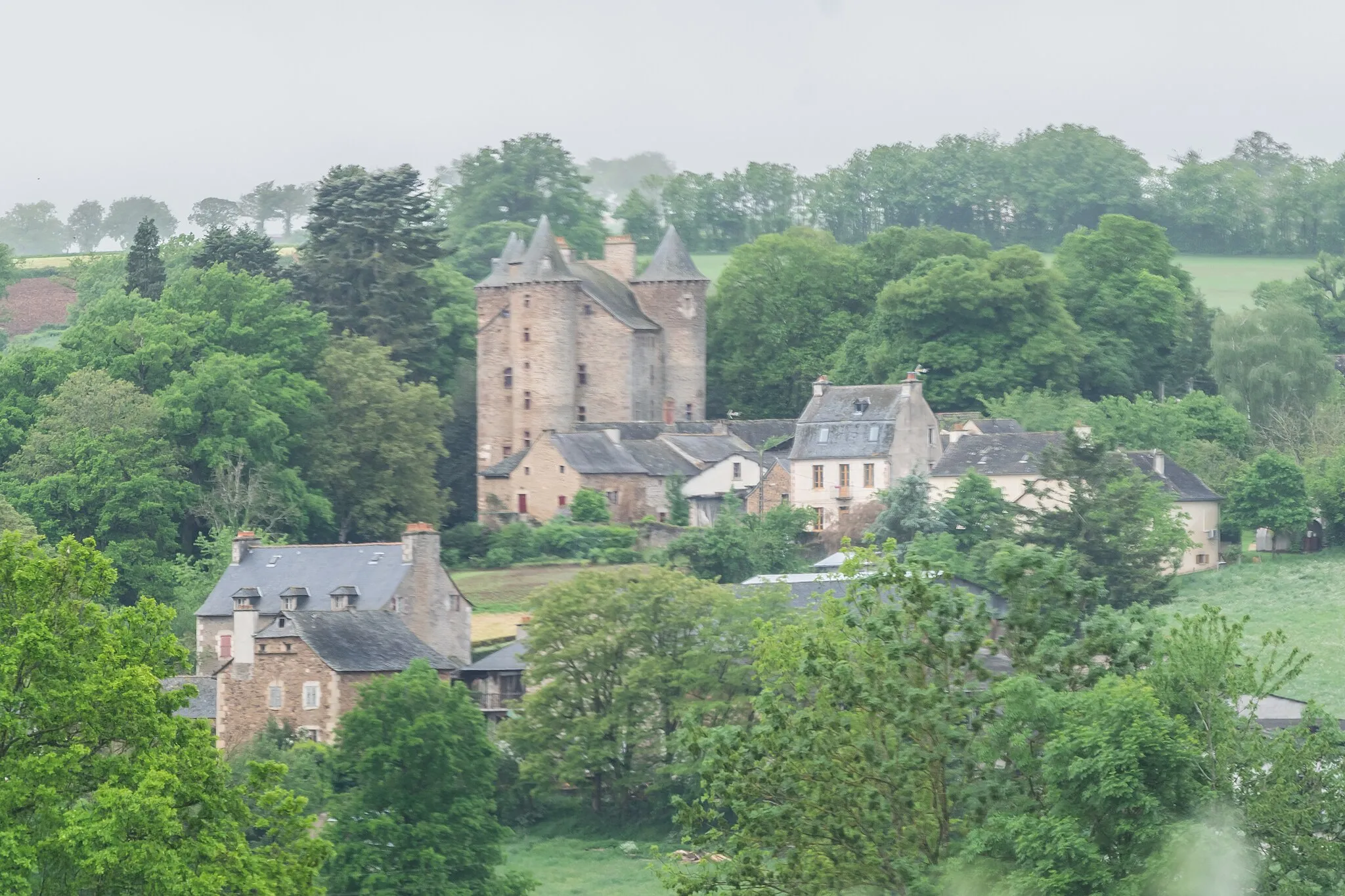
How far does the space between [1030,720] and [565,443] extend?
170ft

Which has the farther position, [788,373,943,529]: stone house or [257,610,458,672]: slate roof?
[788,373,943,529]: stone house

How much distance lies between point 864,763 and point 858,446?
49.4 meters

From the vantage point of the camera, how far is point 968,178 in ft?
514

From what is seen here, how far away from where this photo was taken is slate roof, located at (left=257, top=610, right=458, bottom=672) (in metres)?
59.4

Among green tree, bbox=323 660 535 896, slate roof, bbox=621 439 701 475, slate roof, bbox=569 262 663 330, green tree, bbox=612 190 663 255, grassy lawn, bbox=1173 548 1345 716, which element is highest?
green tree, bbox=612 190 663 255

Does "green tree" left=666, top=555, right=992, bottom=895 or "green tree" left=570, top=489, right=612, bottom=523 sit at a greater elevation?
"green tree" left=570, top=489, right=612, bottom=523

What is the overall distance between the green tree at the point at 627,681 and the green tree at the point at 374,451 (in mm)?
22027

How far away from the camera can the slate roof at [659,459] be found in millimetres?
84750

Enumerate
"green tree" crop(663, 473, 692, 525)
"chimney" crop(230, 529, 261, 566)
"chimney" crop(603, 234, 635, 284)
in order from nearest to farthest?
"chimney" crop(230, 529, 261, 566), "green tree" crop(663, 473, 692, 525), "chimney" crop(603, 234, 635, 284)

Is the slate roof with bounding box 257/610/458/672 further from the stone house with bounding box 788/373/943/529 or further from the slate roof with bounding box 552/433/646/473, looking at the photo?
the stone house with bounding box 788/373/943/529

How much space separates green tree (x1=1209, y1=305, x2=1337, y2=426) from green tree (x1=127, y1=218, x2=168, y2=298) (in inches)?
1538

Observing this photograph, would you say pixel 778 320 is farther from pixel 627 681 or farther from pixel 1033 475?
pixel 627 681

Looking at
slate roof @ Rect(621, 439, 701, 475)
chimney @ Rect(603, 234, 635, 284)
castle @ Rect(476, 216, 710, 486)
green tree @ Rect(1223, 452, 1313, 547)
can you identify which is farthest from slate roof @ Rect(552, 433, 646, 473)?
green tree @ Rect(1223, 452, 1313, 547)

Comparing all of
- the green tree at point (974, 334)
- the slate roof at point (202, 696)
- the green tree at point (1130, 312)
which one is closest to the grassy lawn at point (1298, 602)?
the green tree at point (974, 334)
